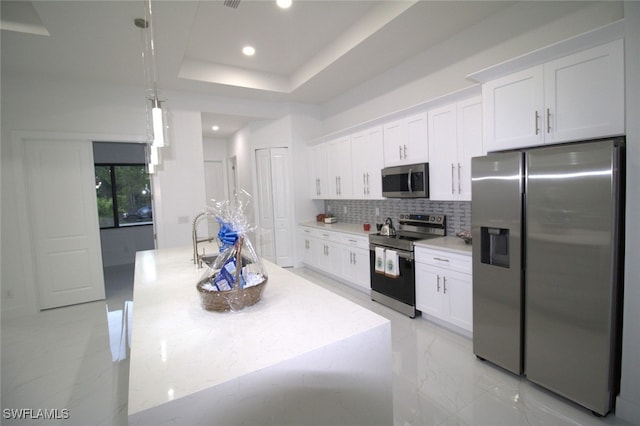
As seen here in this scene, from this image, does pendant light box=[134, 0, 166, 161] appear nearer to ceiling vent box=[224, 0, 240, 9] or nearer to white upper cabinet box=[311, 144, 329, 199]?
ceiling vent box=[224, 0, 240, 9]

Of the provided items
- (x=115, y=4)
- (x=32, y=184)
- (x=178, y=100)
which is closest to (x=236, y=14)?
(x=115, y=4)

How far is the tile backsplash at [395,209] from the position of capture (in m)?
3.36

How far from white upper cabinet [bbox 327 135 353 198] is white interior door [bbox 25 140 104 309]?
11.4 feet

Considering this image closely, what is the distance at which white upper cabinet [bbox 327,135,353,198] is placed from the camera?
4.63m

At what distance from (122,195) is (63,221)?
274 centimetres

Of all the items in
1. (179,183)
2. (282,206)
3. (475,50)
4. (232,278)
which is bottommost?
(232,278)

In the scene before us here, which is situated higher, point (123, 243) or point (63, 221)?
point (63, 221)

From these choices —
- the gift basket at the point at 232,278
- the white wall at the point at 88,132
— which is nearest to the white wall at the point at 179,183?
the white wall at the point at 88,132

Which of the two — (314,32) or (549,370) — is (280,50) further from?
(549,370)

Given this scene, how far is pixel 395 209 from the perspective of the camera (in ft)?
14.0

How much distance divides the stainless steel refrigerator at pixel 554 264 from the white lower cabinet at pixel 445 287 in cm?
29

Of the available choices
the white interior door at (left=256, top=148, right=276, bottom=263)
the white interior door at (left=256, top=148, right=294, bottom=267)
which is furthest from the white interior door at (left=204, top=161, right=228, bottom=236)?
the white interior door at (left=256, top=148, right=294, bottom=267)

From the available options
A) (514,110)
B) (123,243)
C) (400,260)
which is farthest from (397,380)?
(123,243)

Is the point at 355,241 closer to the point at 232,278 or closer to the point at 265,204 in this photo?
the point at 265,204
